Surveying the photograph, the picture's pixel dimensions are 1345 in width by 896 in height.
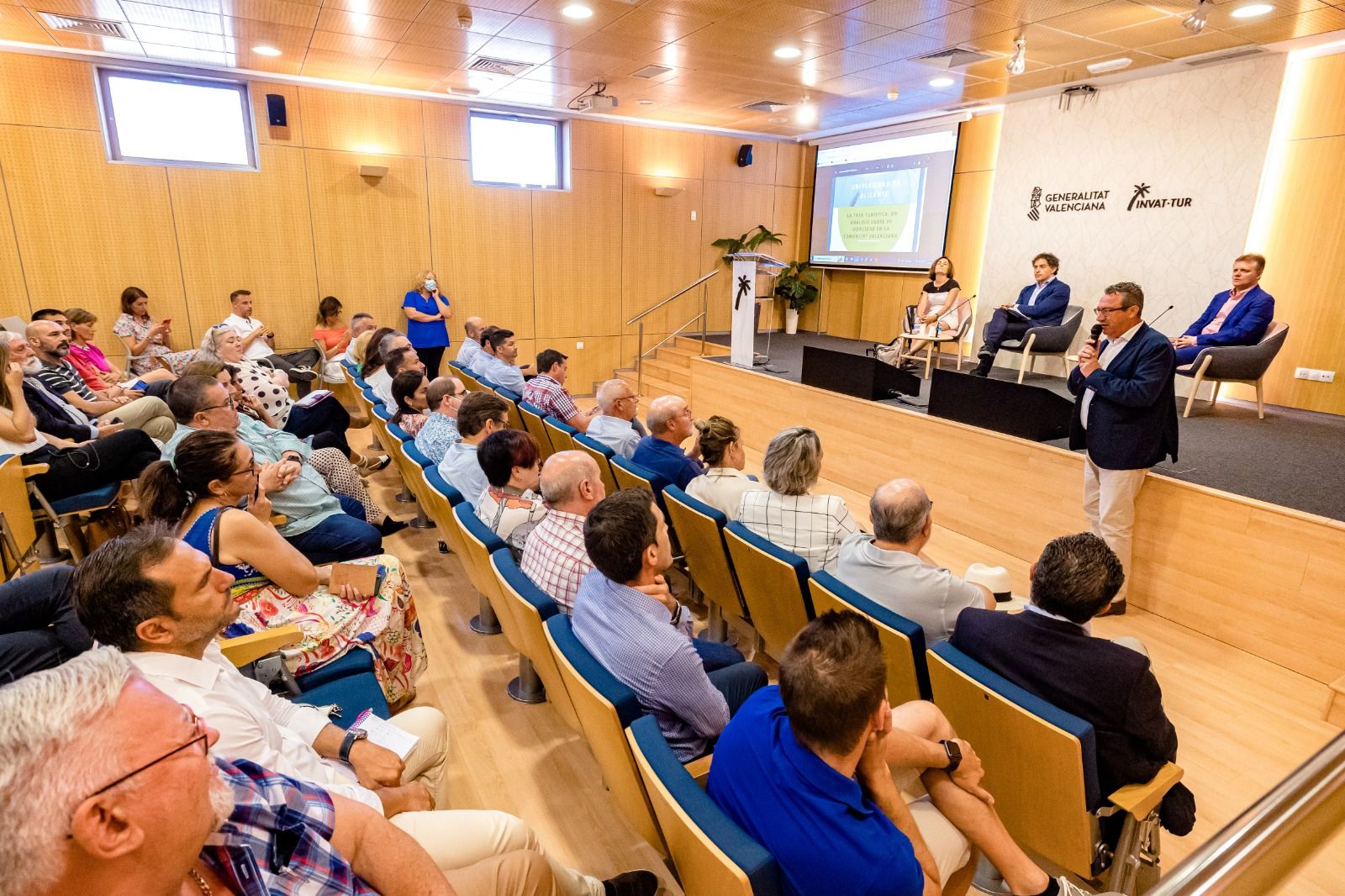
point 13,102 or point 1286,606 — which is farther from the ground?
point 13,102

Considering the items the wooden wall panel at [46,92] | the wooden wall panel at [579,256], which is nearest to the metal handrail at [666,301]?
the wooden wall panel at [579,256]

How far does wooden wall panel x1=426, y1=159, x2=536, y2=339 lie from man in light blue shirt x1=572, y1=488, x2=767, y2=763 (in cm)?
766

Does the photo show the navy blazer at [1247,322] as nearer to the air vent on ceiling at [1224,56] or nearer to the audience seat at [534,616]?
the air vent on ceiling at [1224,56]

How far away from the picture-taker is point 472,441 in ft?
12.1

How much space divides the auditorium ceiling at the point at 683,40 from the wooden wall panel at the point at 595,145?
1243 millimetres

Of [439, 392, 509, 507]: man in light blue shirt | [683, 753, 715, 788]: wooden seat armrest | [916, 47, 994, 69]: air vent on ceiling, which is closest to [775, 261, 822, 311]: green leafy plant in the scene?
[916, 47, 994, 69]: air vent on ceiling

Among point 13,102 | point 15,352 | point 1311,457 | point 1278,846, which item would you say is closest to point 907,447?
point 1311,457

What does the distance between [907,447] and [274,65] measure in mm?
7195

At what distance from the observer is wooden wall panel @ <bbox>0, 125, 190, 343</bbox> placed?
22.4 feet

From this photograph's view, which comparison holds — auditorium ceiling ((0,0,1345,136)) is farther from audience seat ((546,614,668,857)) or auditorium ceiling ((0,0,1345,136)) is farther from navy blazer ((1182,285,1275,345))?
audience seat ((546,614,668,857))

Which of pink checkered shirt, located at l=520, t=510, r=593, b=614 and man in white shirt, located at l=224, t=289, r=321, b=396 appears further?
man in white shirt, located at l=224, t=289, r=321, b=396

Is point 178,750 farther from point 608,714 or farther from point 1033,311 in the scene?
point 1033,311

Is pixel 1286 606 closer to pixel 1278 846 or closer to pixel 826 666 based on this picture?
pixel 826 666

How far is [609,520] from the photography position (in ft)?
6.66
